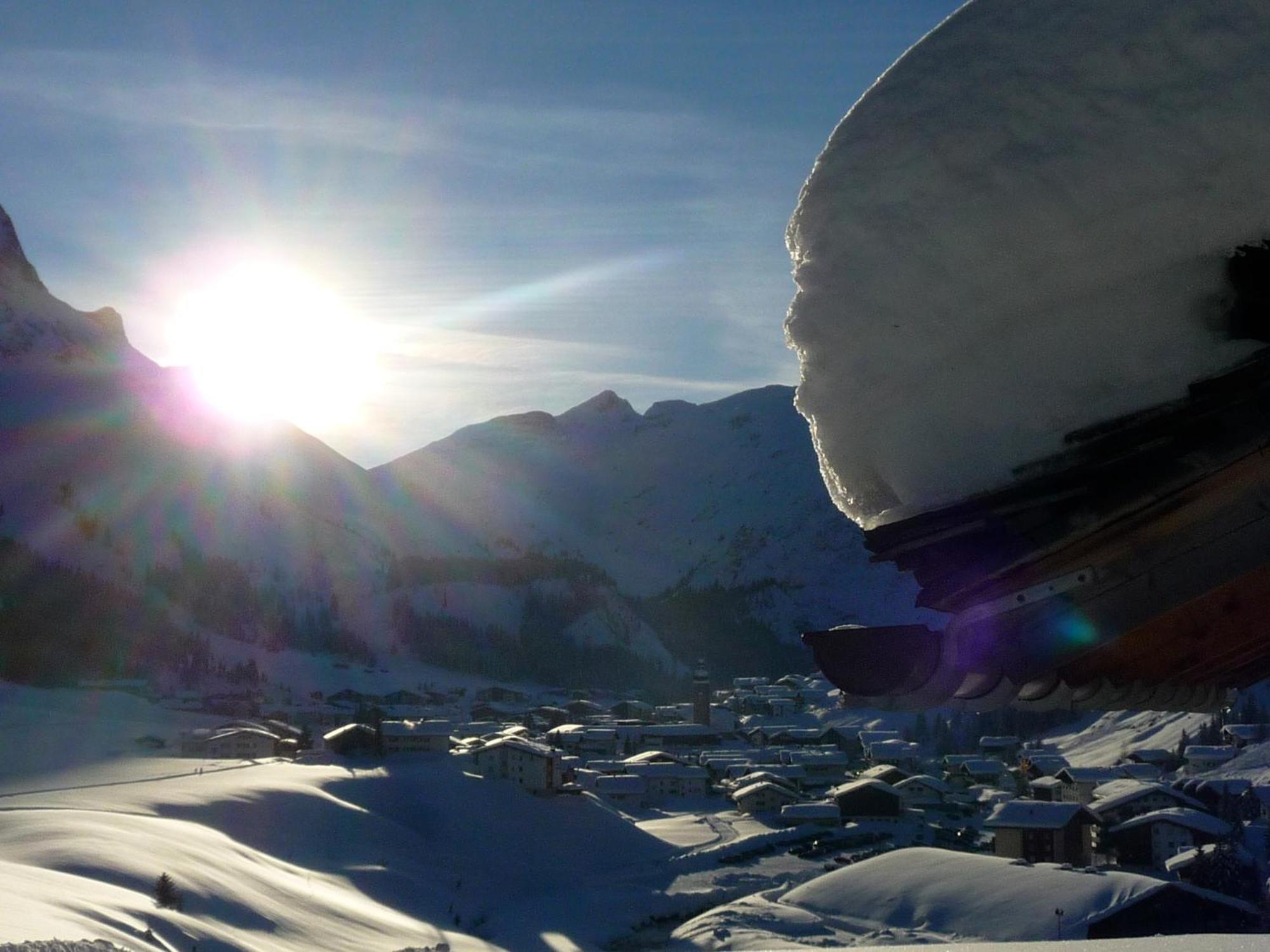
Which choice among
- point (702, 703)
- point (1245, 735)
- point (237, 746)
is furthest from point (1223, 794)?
point (702, 703)

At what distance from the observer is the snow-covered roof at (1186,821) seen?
1991cm

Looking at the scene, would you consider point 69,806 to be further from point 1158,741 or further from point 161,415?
point 161,415

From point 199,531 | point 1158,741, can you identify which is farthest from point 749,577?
point 1158,741

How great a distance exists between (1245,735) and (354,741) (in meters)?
26.6

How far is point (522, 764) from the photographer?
2847 cm

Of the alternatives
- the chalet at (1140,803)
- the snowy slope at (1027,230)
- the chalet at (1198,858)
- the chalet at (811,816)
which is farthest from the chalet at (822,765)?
the snowy slope at (1027,230)

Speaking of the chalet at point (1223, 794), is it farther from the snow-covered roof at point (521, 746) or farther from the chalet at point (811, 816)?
the snow-covered roof at point (521, 746)

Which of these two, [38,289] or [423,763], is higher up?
[38,289]

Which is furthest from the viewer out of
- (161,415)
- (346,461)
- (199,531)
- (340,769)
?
(346,461)

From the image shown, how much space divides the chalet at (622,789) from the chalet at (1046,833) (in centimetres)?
1236

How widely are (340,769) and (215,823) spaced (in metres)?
8.57

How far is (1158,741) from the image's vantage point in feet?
122

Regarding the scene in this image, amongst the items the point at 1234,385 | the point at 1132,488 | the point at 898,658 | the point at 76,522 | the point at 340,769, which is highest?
the point at 76,522

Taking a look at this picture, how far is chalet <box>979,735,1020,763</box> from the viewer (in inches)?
1612
